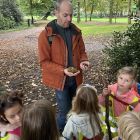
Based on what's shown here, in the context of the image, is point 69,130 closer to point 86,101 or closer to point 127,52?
point 86,101

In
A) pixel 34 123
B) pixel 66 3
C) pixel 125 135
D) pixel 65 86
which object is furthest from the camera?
pixel 65 86

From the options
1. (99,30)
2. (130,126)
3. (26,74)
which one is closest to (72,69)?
(130,126)

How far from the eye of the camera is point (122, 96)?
4293 millimetres

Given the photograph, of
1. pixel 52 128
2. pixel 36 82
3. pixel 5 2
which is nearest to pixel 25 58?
pixel 36 82

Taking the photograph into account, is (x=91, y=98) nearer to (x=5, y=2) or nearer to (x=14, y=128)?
(x=14, y=128)

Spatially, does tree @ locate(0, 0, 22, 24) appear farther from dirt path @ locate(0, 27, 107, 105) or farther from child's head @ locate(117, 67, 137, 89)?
child's head @ locate(117, 67, 137, 89)

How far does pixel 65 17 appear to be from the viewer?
4.37 meters

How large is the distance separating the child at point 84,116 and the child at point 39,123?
1.10 metres

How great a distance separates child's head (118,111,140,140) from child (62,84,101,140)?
1593 millimetres

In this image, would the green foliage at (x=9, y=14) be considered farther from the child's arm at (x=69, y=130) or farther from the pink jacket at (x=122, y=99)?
the child's arm at (x=69, y=130)

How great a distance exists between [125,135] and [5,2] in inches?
1192

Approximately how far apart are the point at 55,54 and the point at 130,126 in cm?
256

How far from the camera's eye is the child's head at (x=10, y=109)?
3.33 metres

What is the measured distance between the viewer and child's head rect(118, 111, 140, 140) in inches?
83.0
